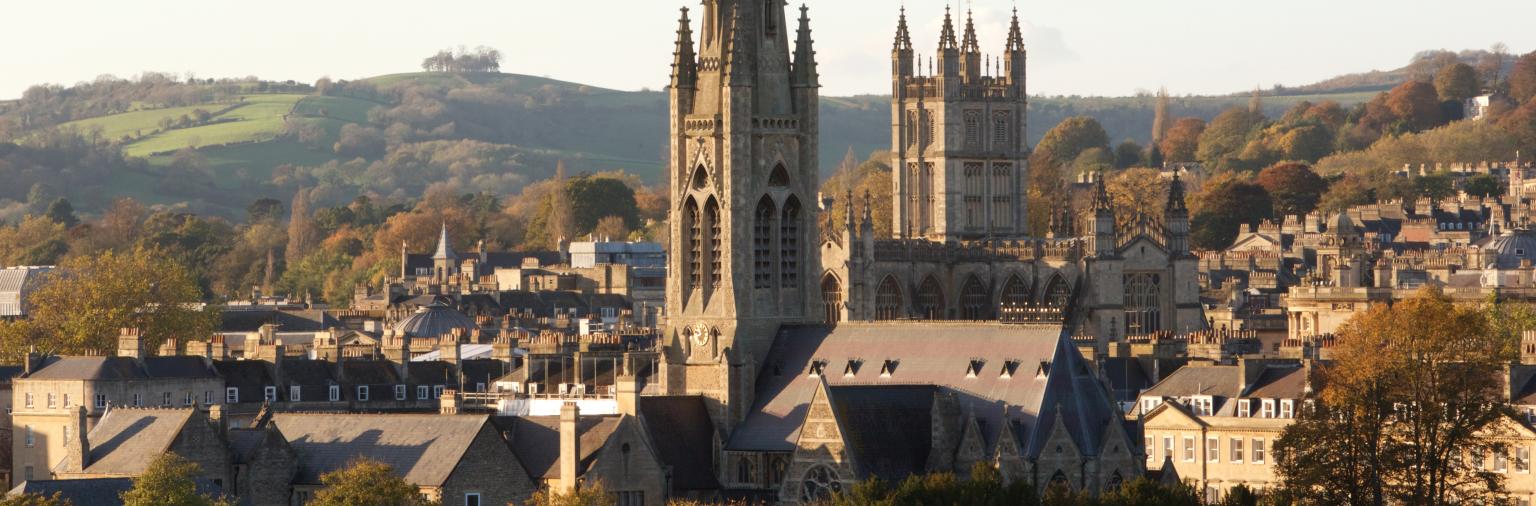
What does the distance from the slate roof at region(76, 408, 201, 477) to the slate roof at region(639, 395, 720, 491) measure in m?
12.2

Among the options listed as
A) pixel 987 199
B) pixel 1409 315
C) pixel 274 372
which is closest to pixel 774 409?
pixel 1409 315

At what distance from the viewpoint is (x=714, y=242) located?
95.7 m

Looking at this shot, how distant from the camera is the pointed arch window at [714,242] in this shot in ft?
314

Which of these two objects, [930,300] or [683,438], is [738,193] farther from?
[930,300]

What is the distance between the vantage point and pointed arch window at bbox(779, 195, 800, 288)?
96000 millimetres

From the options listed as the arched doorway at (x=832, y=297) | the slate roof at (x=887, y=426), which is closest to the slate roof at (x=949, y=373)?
the slate roof at (x=887, y=426)

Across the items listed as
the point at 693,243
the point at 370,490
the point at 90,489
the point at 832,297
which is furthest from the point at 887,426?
the point at 832,297

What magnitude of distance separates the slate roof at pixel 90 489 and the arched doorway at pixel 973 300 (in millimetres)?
49092

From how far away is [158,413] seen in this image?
98375 millimetres

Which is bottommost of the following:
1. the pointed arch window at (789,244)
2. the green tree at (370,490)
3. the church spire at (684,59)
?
the green tree at (370,490)

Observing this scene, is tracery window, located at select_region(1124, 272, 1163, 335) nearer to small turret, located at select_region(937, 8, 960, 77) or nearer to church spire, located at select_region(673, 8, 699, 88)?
small turret, located at select_region(937, 8, 960, 77)

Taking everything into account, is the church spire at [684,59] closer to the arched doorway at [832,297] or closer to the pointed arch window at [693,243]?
the pointed arch window at [693,243]

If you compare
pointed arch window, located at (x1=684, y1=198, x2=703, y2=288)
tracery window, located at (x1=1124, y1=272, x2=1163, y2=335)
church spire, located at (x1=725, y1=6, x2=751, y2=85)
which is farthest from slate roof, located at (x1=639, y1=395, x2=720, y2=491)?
tracery window, located at (x1=1124, y1=272, x2=1163, y2=335)

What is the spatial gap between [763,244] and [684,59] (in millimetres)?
5354
